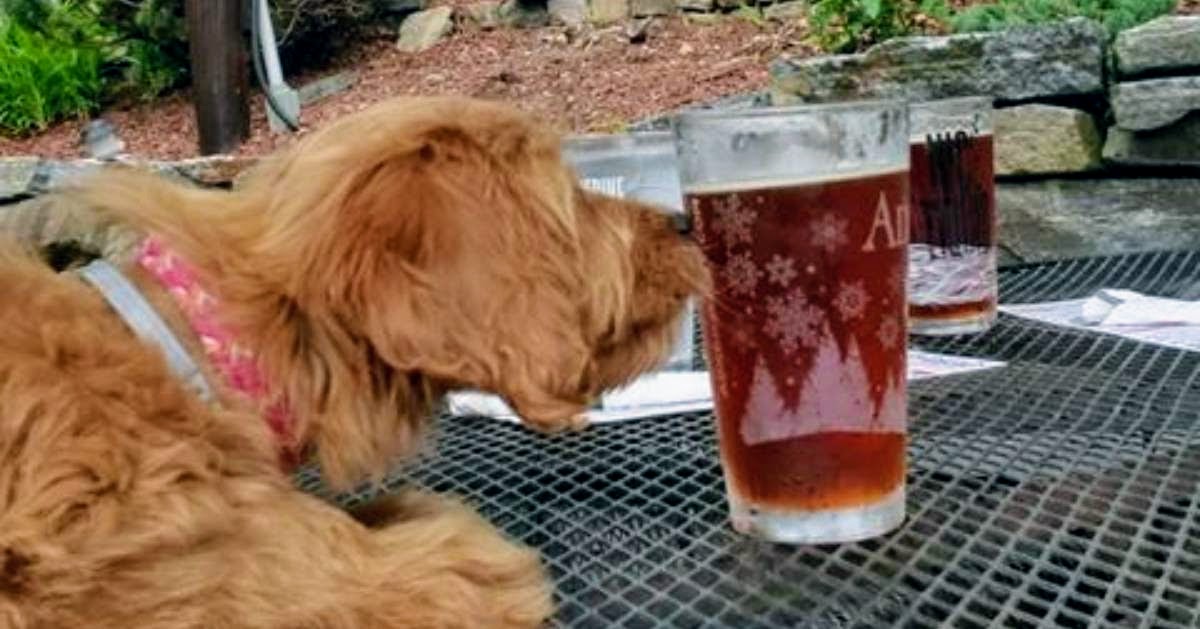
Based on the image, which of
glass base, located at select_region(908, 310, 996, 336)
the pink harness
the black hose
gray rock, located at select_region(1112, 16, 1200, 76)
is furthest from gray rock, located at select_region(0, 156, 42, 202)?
gray rock, located at select_region(1112, 16, 1200, 76)

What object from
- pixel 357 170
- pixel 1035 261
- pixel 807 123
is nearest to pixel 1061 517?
pixel 807 123

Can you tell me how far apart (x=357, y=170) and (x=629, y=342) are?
0.42m

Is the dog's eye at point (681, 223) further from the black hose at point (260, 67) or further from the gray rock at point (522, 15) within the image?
the gray rock at point (522, 15)

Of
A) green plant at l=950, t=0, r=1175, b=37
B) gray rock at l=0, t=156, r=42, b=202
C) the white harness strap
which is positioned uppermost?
the white harness strap

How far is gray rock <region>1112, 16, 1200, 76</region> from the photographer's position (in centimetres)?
396

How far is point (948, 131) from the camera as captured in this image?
2.69 meters

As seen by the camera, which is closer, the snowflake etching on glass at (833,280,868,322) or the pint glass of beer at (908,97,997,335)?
the snowflake etching on glass at (833,280,868,322)

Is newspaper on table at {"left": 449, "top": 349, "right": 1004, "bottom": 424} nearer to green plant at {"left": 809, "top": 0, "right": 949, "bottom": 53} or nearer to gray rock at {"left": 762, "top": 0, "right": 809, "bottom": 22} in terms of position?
green plant at {"left": 809, "top": 0, "right": 949, "bottom": 53}

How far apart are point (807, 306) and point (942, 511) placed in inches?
12.8

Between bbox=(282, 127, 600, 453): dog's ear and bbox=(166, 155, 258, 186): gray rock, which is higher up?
bbox=(282, 127, 600, 453): dog's ear

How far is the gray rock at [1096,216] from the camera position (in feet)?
13.2

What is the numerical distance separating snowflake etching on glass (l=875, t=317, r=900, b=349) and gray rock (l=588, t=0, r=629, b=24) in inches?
164

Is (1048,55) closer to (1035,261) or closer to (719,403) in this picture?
(1035,261)

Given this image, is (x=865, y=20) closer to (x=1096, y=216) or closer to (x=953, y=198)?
(x=1096, y=216)
